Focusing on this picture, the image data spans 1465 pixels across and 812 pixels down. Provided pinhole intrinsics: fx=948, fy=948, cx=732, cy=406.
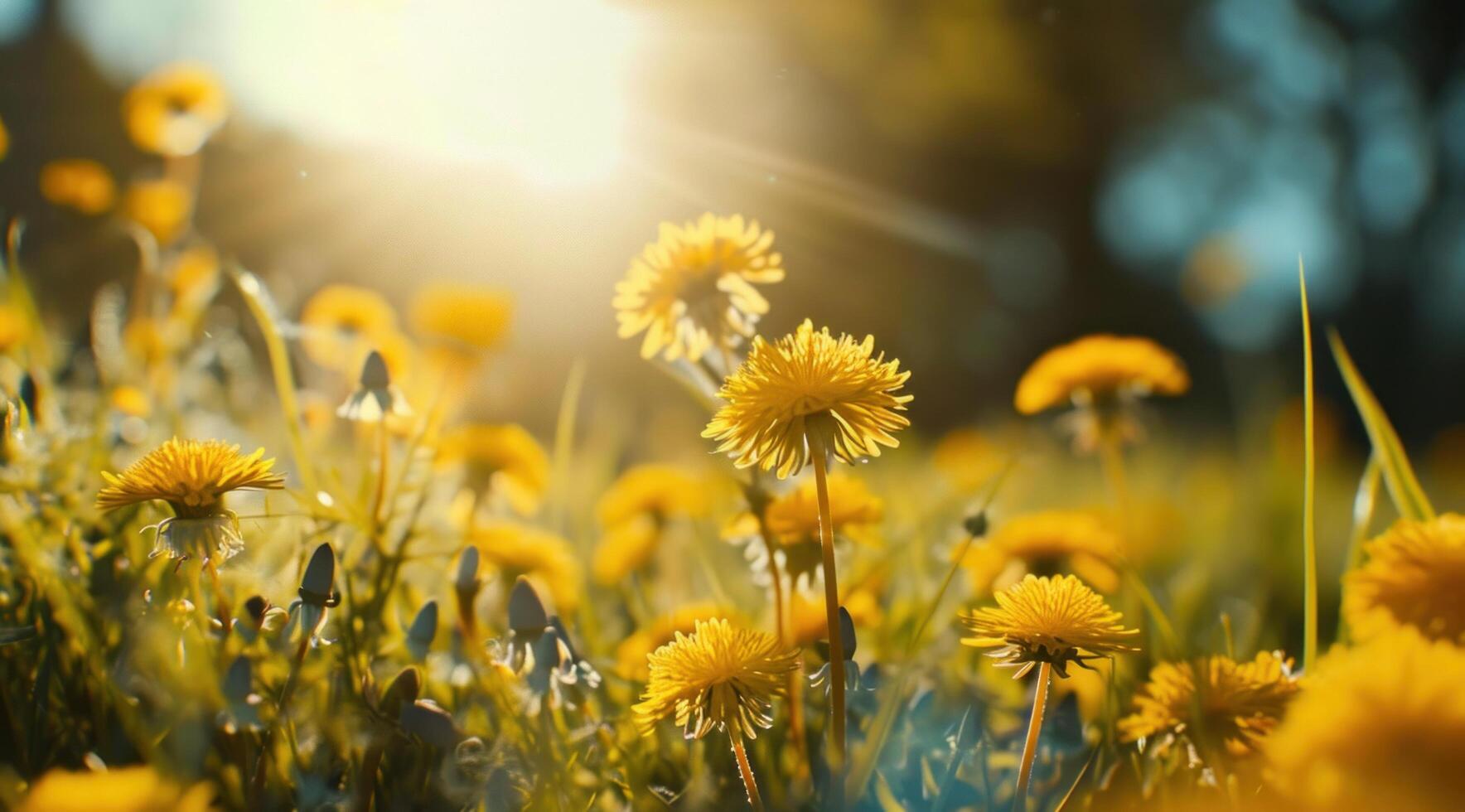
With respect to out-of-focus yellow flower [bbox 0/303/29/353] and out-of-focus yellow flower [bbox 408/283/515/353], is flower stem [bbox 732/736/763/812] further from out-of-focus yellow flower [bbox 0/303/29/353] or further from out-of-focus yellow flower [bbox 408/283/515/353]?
out-of-focus yellow flower [bbox 0/303/29/353]

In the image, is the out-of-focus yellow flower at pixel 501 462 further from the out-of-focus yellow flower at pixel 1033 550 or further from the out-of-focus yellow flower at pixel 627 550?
the out-of-focus yellow flower at pixel 1033 550

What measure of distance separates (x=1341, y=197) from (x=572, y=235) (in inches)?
435

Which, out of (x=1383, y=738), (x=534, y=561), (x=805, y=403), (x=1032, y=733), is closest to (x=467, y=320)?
(x=534, y=561)

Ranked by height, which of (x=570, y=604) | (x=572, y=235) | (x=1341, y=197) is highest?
(x=1341, y=197)

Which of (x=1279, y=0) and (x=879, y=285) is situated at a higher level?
(x=1279, y=0)

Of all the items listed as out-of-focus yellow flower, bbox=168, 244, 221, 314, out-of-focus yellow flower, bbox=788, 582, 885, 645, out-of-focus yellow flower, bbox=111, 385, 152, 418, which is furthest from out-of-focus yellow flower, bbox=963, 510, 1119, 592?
out-of-focus yellow flower, bbox=168, 244, 221, 314

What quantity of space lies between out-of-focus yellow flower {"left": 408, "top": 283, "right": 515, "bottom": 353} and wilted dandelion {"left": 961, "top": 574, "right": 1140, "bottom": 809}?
128cm

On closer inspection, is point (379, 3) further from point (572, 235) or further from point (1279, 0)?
point (1279, 0)

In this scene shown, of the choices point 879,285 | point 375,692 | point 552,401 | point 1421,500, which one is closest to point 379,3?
point 552,401

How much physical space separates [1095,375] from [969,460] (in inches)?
67.8

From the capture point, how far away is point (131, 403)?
1.92m

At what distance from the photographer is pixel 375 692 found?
3.17 feet

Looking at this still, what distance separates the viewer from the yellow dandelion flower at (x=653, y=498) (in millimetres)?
1890

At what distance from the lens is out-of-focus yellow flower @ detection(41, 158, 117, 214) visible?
121 inches
